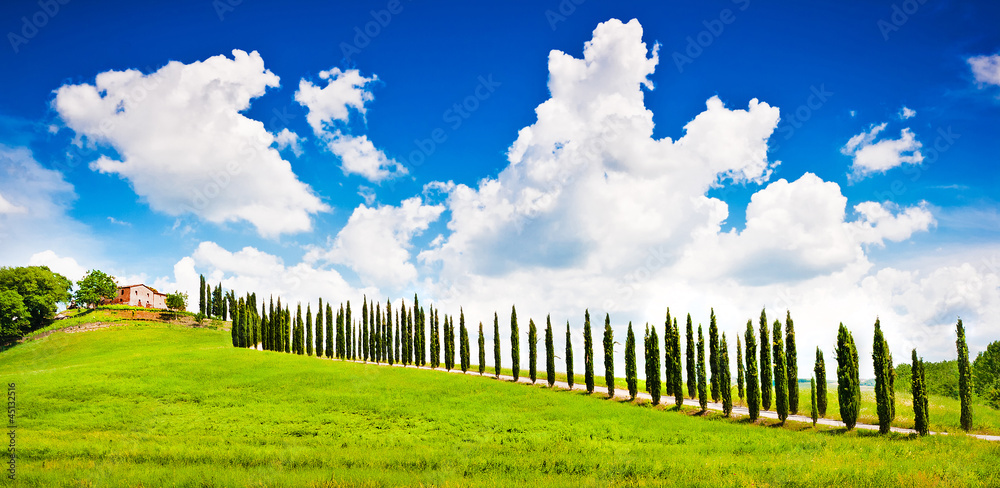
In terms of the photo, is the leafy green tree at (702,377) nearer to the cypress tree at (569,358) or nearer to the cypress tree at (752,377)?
the cypress tree at (752,377)

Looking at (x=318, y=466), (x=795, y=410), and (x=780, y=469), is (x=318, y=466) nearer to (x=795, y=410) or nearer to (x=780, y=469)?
(x=780, y=469)

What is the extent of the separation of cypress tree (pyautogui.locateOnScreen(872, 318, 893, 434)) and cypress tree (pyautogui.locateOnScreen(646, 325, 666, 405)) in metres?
16.6

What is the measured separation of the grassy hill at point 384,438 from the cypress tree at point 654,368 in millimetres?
3716

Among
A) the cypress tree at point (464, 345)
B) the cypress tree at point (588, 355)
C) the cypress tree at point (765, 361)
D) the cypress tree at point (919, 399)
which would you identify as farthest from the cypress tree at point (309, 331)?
the cypress tree at point (919, 399)

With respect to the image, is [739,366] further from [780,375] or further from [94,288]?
[94,288]

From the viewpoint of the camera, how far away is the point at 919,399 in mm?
37375

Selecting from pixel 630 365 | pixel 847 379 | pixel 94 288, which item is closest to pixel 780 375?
pixel 847 379

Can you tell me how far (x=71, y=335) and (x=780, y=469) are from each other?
10194 cm

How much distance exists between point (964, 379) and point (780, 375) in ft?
46.8

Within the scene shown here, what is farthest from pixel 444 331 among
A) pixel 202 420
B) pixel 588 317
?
pixel 202 420

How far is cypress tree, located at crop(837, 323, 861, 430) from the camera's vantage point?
38094 millimetres

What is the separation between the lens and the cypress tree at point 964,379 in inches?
1558

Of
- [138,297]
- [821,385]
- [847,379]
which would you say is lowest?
[821,385]

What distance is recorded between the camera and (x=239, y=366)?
5359cm
